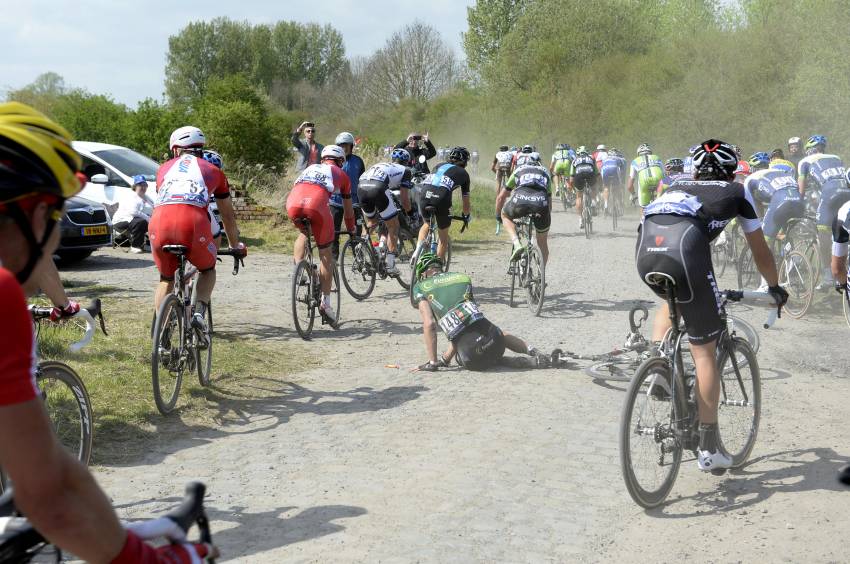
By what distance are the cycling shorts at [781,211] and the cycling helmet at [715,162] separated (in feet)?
24.8

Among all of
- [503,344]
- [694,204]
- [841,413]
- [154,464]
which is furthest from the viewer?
[503,344]

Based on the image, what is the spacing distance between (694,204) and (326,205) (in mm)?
5764

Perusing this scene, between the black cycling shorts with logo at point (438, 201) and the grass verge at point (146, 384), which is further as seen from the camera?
the black cycling shorts with logo at point (438, 201)

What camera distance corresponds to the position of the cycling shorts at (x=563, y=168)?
29344 mm

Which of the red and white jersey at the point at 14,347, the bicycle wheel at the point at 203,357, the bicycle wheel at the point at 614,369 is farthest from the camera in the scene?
the bicycle wheel at the point at 614,369

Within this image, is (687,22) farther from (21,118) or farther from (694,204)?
(21,118)

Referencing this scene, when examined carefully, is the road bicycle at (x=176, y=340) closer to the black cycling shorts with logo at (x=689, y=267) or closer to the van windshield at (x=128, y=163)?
the black cycling shorts with logo at (x=689, y=267)

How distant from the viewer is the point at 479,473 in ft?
19.6

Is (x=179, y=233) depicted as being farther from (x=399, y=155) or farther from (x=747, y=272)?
(x=747, y=272)

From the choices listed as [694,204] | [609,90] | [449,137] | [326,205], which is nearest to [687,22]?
[609,90]

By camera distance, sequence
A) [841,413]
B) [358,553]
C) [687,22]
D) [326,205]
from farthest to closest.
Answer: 1. [687,22]
2. [326,205]
3. [841,413]
4. [358,553]

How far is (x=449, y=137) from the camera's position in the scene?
7425 cm

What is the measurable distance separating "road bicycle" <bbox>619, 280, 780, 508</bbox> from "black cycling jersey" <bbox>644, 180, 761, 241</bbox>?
0.41 m

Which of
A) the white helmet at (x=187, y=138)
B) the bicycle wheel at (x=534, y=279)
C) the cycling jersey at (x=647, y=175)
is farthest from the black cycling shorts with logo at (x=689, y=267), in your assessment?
the cycling jersey at (x=647, y=175)
